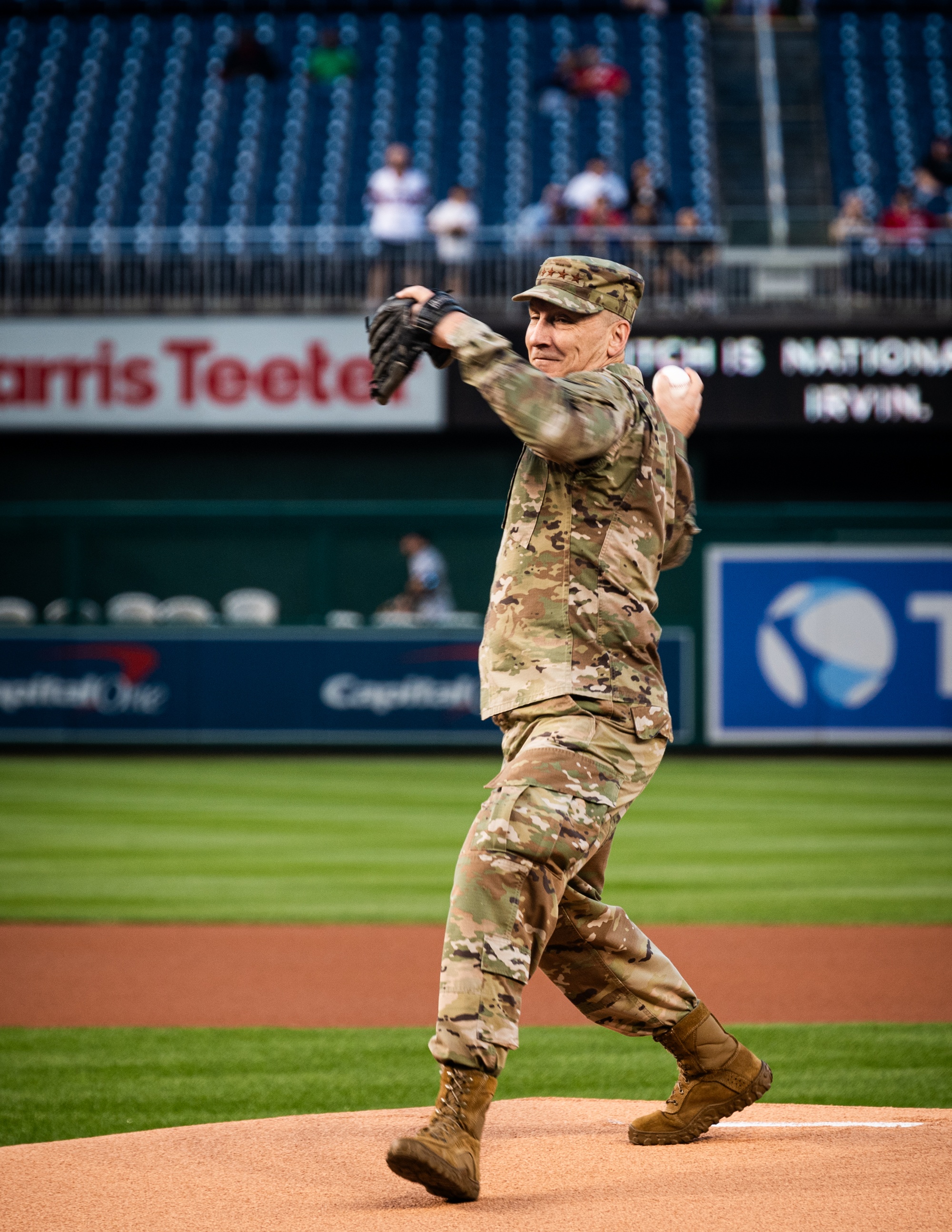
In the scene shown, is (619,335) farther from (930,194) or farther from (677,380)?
(930,194)

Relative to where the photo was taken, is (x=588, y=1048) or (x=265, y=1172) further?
(x=588, y=1048)

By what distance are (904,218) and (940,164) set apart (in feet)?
8.12

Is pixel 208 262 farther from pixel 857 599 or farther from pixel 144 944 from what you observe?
pixel 144 944

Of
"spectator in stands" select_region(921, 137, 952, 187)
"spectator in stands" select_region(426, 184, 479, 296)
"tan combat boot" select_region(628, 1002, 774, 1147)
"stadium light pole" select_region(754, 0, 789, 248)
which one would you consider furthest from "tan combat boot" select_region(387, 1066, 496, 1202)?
"spectator in stands" select_region(921, 137, 952, 187)

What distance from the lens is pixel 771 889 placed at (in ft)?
29.6

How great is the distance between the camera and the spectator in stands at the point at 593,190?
20.1 metres

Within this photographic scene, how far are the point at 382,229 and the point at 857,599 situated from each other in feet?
24.6

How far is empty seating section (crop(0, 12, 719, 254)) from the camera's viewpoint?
22.6 m

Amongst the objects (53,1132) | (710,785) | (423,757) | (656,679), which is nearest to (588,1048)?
(53,1132)

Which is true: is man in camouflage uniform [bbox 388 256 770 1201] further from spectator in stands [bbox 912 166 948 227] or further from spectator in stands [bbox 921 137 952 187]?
spectator in stands [bbox 921 137 952 187]

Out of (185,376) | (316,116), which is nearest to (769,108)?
(316,116)

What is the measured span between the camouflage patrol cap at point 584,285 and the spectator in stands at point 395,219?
1580cm

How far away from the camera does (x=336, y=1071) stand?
4941mm

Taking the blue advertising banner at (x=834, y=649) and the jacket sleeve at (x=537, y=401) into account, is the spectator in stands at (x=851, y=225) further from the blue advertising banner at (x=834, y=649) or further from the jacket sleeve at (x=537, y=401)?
the jacket sleeve at (x=537, y=401)
